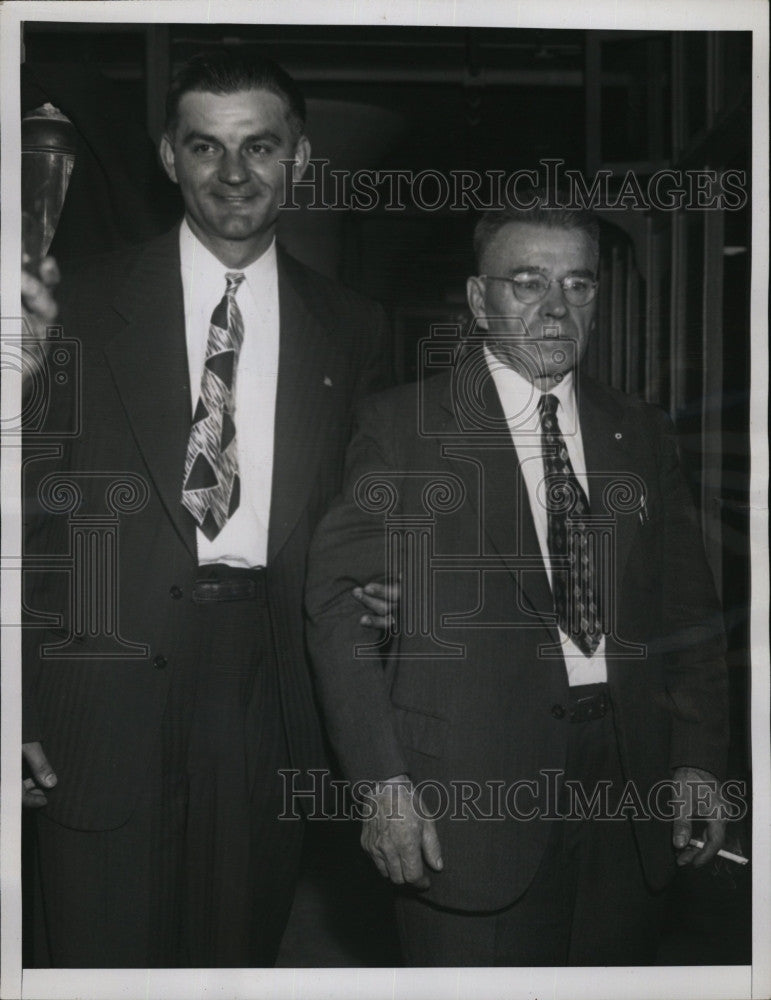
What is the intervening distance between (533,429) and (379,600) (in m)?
0.53

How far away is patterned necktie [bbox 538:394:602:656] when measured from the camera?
2496 millimetres

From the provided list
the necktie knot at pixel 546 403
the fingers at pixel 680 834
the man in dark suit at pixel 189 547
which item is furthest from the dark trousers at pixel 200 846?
the fingers at pixel 680 834

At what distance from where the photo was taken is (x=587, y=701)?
97.4 inches

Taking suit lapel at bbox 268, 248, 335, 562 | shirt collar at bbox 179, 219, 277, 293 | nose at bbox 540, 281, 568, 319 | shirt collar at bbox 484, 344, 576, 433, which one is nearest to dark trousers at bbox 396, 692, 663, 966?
shirt collar at bbox 484, 344, 576, 433

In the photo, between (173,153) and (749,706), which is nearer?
(173,153)

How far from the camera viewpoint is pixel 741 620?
2594mm

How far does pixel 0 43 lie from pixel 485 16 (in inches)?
43.9

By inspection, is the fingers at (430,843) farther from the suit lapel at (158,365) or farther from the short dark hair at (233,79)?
the short dark hair at (233,79)

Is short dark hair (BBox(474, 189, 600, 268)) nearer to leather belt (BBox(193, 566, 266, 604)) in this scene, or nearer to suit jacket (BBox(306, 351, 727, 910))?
suit jacket (BBox(306, 351, 727, 910))

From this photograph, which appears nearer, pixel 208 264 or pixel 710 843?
pixel 208 264

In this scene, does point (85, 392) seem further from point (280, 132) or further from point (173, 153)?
point (280, 132)

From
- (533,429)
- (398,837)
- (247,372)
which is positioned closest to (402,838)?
(398,837)

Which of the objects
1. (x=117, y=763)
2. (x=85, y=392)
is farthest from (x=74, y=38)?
(x=117, y=763)

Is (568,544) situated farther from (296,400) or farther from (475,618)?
(296,400)
